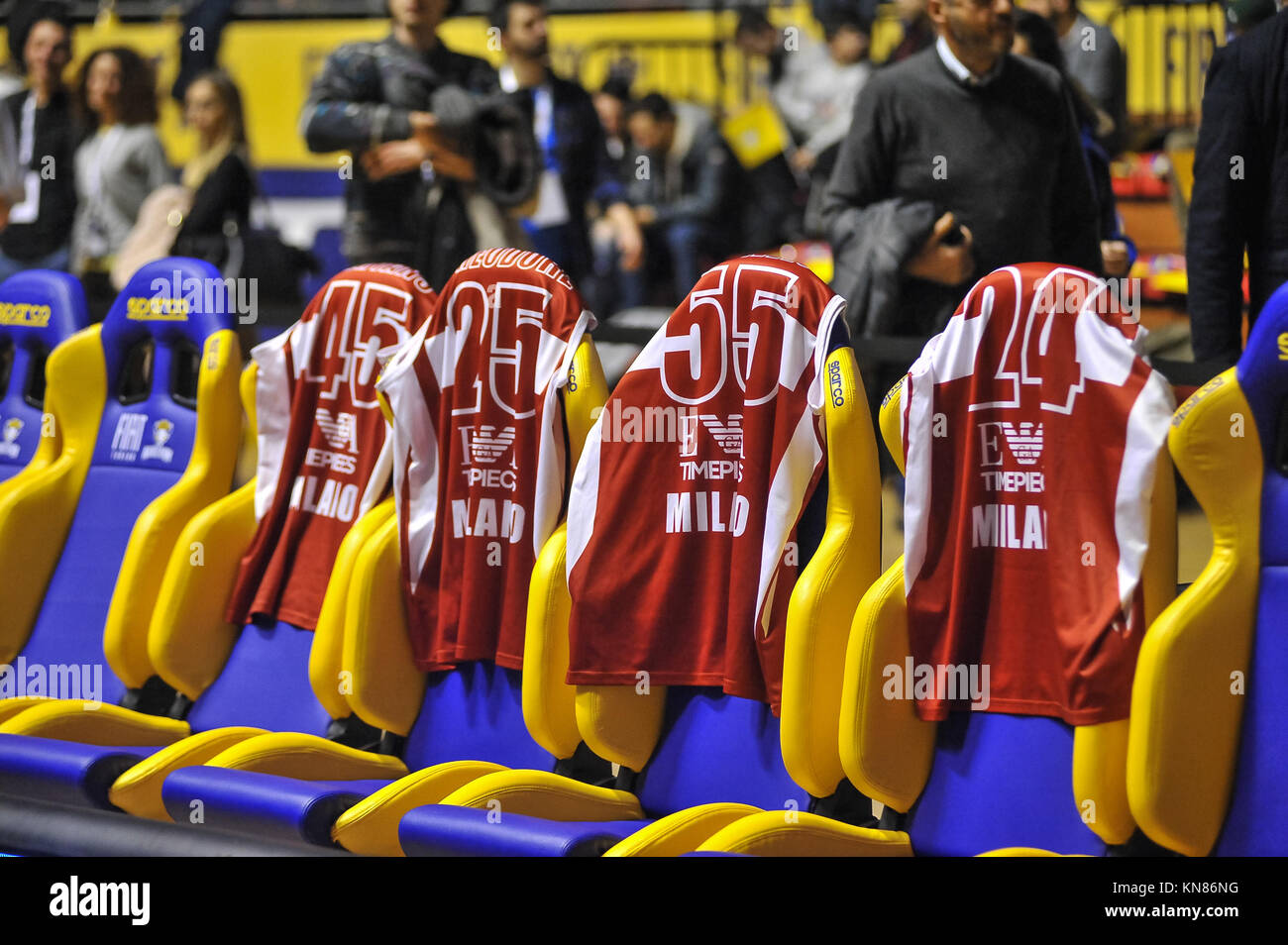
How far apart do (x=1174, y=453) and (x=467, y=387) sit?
1240 mm

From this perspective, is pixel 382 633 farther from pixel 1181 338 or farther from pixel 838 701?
pixel 1181 338

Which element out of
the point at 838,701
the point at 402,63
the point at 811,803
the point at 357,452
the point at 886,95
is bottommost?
A: the point at 811,803

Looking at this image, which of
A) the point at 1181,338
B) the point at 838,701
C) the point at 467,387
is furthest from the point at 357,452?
the point at 1181,338

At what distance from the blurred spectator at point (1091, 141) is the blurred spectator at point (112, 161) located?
2769 millimetres

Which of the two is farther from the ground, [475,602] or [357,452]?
[357,452]

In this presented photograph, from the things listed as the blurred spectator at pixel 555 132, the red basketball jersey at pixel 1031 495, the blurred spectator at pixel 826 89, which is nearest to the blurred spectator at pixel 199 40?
the blurred spectator at pixel 555 132

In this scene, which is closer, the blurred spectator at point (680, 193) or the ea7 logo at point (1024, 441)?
the ea7 logo at point (1024, 441)

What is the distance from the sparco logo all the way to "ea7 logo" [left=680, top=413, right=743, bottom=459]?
205 millimetres

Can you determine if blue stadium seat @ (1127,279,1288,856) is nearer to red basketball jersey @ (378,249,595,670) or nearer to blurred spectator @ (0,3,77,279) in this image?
red basketball jersey @ (378,249,595,670)

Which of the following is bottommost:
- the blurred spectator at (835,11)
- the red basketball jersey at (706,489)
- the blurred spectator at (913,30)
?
the red basketball jersey at (706,489)

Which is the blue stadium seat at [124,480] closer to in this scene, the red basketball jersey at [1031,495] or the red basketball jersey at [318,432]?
the red basketball jersey at [318,432]

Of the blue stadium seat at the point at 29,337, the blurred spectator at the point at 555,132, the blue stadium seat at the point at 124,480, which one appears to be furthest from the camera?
the blurred spectator at the point at 555,132

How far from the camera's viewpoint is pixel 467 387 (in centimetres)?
283

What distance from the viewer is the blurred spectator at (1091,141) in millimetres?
3436
